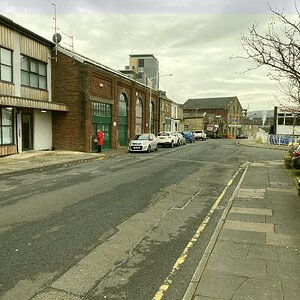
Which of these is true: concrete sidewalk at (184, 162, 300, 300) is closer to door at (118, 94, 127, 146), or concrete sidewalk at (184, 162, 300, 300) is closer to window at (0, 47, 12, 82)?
window at (0, 47, 12, 82)

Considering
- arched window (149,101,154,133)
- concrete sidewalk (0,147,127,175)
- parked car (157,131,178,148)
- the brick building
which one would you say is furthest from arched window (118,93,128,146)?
concrete sidewalk (0,147,127,175)

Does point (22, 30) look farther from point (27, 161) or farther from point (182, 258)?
point (182, 258)

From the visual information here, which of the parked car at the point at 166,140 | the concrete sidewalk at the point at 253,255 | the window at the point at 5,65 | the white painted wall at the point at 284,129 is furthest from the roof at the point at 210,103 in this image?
the concrete sidewalk at the point at 253,255

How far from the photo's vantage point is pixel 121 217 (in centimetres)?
722

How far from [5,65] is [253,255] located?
1928 centimetres

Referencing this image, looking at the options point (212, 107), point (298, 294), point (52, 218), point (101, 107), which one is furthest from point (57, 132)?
point (212, 107)

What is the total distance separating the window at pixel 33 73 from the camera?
2158 centimetres

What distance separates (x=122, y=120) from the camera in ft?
108

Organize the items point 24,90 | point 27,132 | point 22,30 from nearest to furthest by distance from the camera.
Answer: point 22,30
point 24,90
point 27,132

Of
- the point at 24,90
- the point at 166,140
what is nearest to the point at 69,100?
the point at 24,90

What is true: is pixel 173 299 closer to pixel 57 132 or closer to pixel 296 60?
pixel 296 60

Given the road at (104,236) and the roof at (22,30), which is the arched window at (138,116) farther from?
the road at (104,236)

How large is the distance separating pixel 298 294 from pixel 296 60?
707cm

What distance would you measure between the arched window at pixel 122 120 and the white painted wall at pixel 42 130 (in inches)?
336
